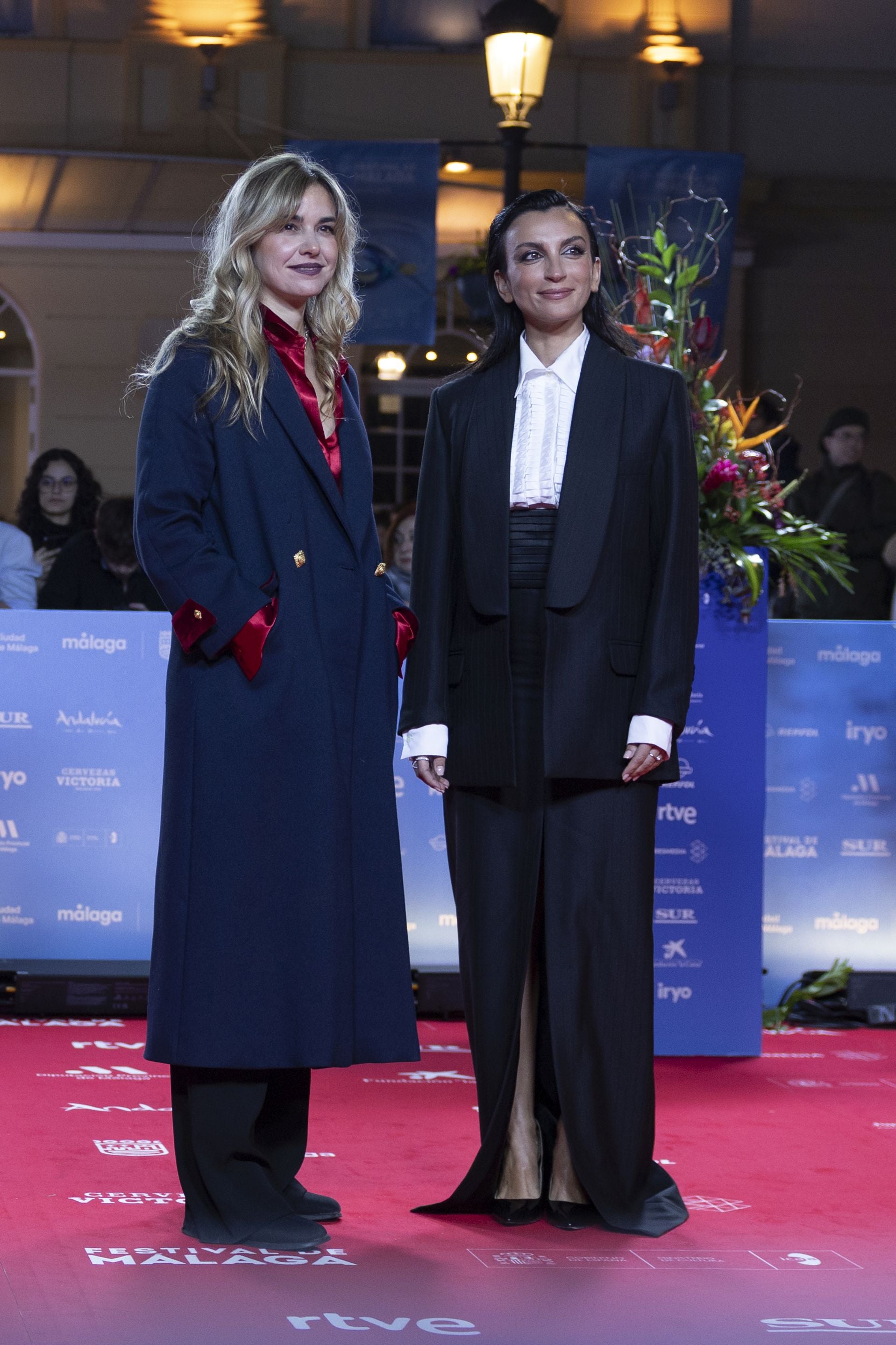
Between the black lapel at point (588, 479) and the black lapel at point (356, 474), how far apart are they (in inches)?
13.1

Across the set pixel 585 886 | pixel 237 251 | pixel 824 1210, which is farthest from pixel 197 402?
pixel 824 1210

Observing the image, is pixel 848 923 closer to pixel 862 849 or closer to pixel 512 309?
pixel 862 849

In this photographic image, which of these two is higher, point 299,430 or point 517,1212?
point 299,430

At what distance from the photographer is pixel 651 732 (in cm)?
297

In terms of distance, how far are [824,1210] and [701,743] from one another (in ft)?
5.38

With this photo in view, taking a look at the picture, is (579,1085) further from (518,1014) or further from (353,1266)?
(353,1266)

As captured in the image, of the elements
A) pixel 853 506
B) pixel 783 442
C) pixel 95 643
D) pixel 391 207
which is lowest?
pixel 95 643

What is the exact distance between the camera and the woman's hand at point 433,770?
10.1 feet

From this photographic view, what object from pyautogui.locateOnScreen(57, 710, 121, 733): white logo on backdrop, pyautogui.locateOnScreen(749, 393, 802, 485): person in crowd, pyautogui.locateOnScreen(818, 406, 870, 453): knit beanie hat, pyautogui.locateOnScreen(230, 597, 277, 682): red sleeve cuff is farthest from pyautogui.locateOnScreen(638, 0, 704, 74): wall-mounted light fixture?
pyautogui.locateOnScreen(230, 597, 277, 682): red sleeve cuff

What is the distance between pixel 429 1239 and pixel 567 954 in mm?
527

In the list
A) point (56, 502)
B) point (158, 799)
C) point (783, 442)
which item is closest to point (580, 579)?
point (158, 799)

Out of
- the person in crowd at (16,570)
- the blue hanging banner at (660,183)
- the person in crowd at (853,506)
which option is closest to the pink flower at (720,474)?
the person in crowd at (16,570)

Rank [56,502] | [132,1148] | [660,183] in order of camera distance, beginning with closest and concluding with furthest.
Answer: [132,1148]
[56,502]
[660,183]

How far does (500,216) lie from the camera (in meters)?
3.14
